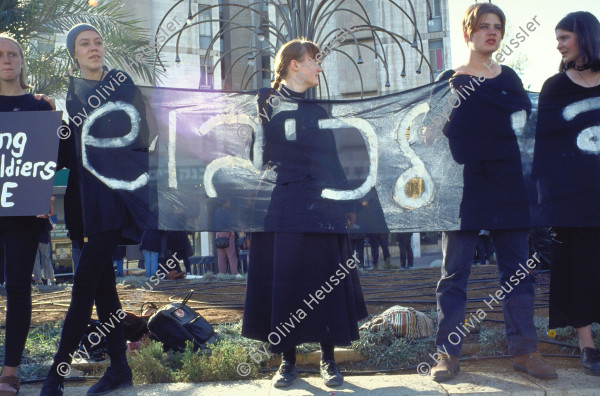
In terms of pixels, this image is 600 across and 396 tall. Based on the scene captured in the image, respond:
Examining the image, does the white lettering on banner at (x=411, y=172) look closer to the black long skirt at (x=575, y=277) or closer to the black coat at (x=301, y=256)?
the black coat at (x=301, y=256)

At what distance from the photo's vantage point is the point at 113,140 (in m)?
3.92

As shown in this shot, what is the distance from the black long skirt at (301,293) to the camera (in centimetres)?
366

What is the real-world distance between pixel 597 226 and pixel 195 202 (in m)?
2.55

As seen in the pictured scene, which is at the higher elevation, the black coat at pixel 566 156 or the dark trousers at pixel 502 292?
the black coat at pixel 566 156

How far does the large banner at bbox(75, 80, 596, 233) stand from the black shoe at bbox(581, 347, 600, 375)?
2.74ft

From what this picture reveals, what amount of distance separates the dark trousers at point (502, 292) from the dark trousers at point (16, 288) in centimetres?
236

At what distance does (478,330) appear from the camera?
4715 millimetres

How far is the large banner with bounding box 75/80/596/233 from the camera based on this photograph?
4160 mm

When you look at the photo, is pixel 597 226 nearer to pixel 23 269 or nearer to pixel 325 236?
pixel 325 236

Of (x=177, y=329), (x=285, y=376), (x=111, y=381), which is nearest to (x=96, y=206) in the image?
(x=111, y=381)

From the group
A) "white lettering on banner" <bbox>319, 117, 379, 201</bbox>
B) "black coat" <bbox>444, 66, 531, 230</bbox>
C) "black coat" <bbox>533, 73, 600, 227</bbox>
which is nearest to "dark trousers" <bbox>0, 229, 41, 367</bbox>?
"white lettering on banner" <bbox>319, 117, 379, 201</bbox>

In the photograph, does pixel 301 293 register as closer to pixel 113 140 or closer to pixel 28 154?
pixel 113 140

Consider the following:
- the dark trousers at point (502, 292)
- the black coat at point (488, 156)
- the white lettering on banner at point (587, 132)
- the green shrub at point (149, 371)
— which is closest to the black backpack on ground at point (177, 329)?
the green shrub at point (149, 371)

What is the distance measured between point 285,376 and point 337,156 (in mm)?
1365
